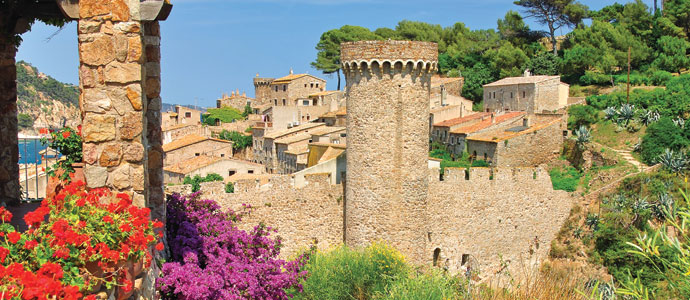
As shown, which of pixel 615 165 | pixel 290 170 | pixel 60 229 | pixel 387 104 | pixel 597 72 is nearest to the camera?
pixel 60 229

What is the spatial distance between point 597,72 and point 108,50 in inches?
1677

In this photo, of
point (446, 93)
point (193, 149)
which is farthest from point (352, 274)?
point (446, 93)

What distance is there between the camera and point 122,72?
681cm

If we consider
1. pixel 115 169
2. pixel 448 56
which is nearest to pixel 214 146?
pixel 448 56

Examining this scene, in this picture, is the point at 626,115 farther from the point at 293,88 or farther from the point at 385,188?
the point at 293,88

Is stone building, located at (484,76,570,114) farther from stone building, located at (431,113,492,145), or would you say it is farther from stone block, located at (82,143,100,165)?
stone block, located at (82,143,100,165)

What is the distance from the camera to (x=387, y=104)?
55.6 feet

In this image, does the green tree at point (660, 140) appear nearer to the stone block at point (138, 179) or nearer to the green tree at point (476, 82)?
the green tree at point (476, 82)

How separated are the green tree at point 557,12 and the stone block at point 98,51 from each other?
48017 mm

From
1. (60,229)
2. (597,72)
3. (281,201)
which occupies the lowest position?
(281,201)

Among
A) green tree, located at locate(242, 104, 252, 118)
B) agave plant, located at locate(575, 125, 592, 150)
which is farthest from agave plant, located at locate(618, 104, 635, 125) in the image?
green tree, located at locate(242, 104, 252, 118)

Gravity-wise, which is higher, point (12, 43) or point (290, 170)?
point (12, 43)

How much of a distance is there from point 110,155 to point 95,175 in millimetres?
271

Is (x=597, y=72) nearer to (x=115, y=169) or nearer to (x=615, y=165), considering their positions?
(x=615, y=165)
